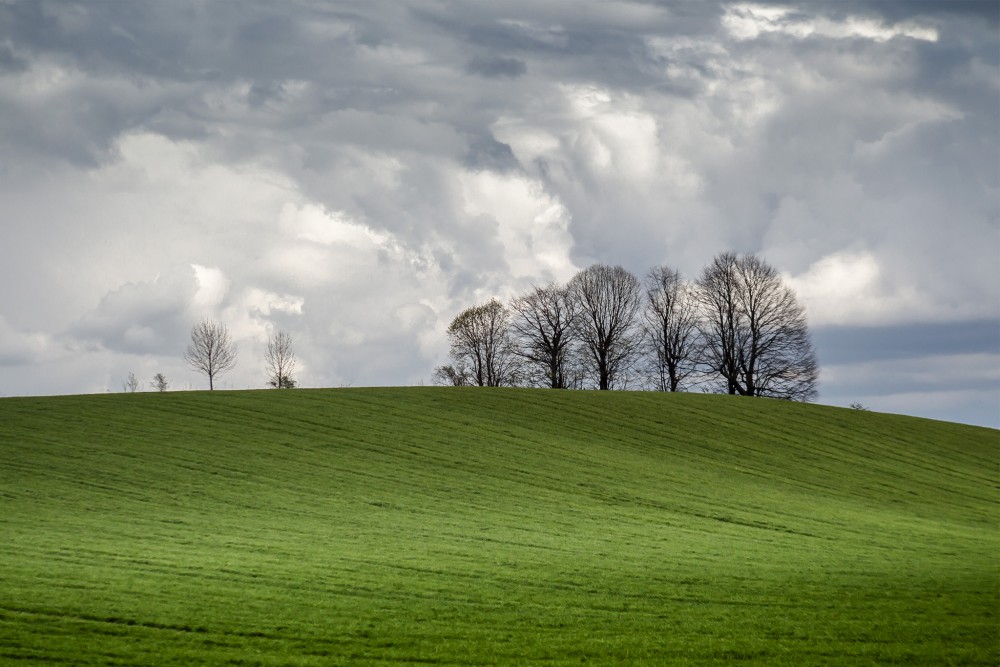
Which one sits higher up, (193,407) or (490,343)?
(490,343)

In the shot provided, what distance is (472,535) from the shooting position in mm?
21766

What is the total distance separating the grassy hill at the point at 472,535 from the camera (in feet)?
41.0

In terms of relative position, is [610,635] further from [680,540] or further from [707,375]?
[707,375]

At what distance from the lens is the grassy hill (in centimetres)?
1248

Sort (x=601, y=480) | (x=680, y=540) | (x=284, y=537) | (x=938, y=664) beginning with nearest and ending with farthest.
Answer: (x=938, y=664), (x=284, y=537), (x=680, y=540), (x=601, y=480)

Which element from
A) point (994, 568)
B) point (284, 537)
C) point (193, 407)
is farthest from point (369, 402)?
point (994, 568)

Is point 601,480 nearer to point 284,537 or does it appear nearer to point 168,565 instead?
point 284,537

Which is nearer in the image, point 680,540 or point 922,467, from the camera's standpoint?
point 680,540

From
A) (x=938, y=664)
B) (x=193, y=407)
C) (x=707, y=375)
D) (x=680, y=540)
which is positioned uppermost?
(x=707, y=375)

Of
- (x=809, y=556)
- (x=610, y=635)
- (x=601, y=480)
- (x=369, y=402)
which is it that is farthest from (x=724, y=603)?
(x=369, y=402)

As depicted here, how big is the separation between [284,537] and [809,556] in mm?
12143

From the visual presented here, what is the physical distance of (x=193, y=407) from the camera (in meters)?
40.2

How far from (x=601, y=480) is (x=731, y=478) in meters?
5.97

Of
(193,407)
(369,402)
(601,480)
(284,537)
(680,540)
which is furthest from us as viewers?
(369,402)
